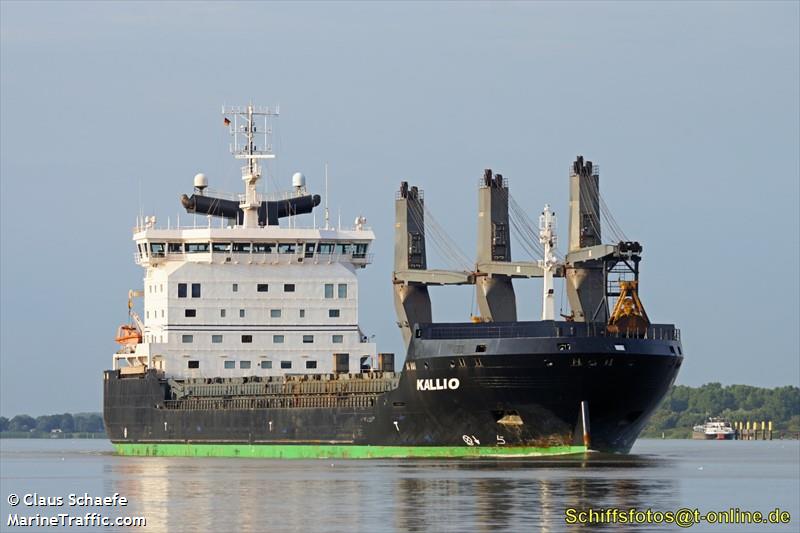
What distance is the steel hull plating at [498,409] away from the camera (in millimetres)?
48562

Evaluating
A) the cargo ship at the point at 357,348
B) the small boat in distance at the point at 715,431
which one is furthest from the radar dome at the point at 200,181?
the small boat in distance at the point at 715,431

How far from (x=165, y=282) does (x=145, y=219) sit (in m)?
3.83

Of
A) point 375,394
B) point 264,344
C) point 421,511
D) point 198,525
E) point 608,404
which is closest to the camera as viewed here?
point 198,525

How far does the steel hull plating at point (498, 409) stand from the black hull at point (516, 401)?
0.03 meters

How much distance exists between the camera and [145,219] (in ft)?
212

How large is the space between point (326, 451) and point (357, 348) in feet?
22.4

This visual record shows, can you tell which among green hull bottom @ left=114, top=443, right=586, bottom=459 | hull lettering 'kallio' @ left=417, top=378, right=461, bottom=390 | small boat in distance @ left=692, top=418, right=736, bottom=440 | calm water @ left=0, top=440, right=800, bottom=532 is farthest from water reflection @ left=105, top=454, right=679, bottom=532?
small boat in distance @ left=692, top=418, right=736, bottom=440

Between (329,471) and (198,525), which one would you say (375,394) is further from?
(198,525)

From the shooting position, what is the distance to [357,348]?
6144 cm

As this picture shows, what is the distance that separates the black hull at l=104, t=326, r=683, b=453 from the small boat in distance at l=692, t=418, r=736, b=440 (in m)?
80.2

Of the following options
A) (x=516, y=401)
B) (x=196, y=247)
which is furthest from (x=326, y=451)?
(x=196, y=247)

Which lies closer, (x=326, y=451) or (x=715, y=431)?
(x=326, y=451)

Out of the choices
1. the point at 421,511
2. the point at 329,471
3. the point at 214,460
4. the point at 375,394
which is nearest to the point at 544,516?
the point at 421,511

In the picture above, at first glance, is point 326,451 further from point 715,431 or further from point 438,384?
point 715,431
